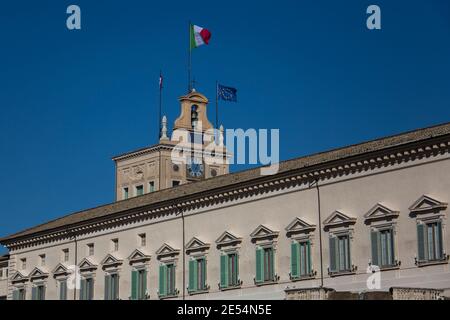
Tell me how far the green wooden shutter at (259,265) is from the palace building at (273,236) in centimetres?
6

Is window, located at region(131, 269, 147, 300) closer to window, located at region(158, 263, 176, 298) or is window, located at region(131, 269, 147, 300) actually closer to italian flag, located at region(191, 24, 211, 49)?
window, located at region(158, 263, 176, 298)

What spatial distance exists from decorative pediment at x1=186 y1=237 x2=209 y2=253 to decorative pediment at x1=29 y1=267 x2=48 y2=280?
1513cm

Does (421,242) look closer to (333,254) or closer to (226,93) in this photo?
(333,254)

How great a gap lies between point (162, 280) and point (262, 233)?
8875mm

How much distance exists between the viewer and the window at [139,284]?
66.5 m

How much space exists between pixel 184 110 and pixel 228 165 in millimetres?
7666

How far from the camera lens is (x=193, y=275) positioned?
6294 centimetres

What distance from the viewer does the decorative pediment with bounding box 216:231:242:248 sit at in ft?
198

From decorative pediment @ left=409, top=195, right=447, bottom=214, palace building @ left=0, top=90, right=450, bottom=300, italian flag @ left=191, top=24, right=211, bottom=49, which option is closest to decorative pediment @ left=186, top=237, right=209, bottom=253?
palace building @ left=0, top=90, right=450, bottom=300

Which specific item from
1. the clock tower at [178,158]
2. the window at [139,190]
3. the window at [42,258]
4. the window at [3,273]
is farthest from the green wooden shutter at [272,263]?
the window at [139,190]

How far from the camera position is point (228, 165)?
10725 cm

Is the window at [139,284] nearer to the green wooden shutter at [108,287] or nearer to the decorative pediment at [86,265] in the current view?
the green wooden shutter at [108,287]
